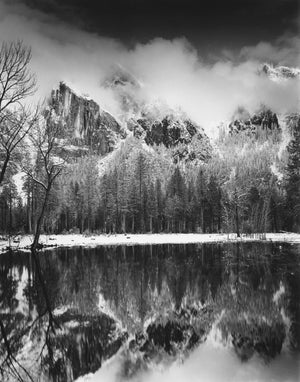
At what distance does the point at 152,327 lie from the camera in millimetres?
8250

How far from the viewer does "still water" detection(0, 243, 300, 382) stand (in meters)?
6.03

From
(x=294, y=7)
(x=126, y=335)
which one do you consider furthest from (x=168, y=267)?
(x=294, y=7)

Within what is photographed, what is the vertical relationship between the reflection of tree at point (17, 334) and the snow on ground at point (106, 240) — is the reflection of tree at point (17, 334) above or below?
below

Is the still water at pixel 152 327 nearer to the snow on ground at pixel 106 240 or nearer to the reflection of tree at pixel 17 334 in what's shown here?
the reflection of tree at pixel 17 334

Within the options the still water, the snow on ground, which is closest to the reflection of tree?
the still water

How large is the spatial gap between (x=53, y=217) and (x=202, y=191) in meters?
33.0

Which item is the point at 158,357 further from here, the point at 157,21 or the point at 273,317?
the point at 157,21

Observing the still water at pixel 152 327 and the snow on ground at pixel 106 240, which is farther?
the snow on ground at pixel 106 240

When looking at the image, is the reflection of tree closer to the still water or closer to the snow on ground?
the still water

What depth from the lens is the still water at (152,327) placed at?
6.03 metres

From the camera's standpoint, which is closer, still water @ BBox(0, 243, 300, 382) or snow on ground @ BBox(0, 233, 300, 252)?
still water @ BBox(0, 243, 300, 382)

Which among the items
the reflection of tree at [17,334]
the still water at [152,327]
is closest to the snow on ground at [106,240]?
the still water at [152,327]

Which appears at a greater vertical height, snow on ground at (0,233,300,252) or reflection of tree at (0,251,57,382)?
snow on ground at (0,233,300,252)

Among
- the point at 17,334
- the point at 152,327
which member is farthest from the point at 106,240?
the point at 17,334
